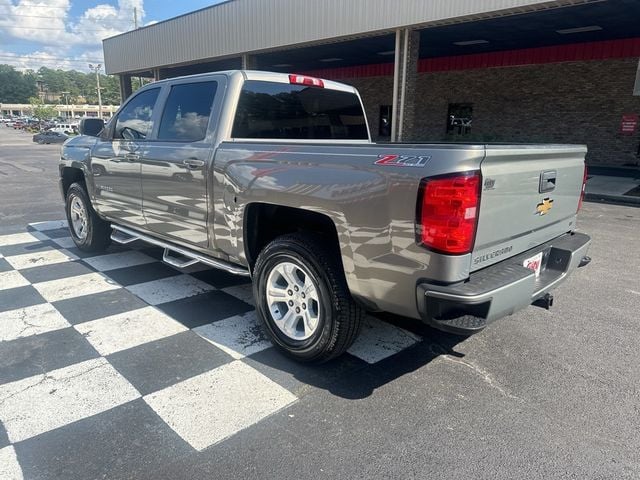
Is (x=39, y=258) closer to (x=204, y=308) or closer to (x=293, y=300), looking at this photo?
(x=204, y=308)

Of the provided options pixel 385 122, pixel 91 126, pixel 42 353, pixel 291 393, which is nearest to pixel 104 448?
pixel 291 393

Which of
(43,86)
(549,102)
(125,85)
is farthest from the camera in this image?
(43,86)

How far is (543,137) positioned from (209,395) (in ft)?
63.6

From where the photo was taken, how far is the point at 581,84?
17266 millimetres

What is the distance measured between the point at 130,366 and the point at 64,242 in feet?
13.0

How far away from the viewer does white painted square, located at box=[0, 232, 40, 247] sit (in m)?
6.21

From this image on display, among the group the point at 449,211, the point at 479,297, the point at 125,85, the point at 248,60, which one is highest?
the point at 248,60

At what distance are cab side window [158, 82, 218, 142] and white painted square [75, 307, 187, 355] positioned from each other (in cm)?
152

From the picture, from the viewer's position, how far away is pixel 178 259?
438cm

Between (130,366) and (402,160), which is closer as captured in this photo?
(402,160)

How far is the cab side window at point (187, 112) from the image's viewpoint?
3.72 metres

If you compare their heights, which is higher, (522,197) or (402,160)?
(402,160)

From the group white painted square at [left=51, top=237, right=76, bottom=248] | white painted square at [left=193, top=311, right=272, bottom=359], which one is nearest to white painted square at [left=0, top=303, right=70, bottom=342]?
white painted square at [left=193, top=311, right=272, bottom=359]

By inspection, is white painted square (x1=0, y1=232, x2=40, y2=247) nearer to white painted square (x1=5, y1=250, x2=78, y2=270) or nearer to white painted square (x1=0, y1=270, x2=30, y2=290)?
white painted square (x1=5, y1=250, x2=78, y2=270)
